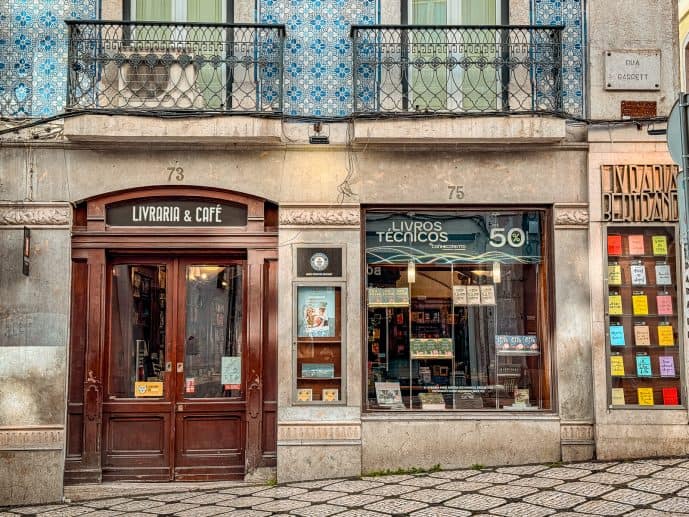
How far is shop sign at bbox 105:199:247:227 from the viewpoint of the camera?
28.9 feet

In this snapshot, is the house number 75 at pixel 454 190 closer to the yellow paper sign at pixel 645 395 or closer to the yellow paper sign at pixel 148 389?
the yellow paper sign at pixel 645 395

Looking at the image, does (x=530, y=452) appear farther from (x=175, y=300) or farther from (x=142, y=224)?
(x=142, y=224)

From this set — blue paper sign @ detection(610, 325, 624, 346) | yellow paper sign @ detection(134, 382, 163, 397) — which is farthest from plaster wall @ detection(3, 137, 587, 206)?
yellow paper sign @ detection(134, 382, 163, 397)

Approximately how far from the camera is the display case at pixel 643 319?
28.5ft

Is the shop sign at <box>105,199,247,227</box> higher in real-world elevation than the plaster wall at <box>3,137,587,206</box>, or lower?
lower

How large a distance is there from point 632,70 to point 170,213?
534 centimetres

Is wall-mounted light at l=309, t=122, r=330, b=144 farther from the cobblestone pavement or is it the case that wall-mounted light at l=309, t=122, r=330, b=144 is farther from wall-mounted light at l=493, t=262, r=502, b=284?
the cobblestone pavement

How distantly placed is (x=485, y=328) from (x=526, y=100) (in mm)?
2581

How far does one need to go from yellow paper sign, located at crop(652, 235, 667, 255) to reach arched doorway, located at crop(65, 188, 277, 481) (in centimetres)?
419

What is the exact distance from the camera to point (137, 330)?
891 centimetres

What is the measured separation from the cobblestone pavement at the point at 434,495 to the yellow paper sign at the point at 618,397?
625 mm

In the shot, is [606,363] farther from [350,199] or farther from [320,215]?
[320,215]

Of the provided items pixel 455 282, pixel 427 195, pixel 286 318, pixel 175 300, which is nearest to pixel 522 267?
pixel 455 282

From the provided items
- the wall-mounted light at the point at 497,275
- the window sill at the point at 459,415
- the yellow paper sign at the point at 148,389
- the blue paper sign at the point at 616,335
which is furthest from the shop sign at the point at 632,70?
the yellow paper sign at the point at 148,389
